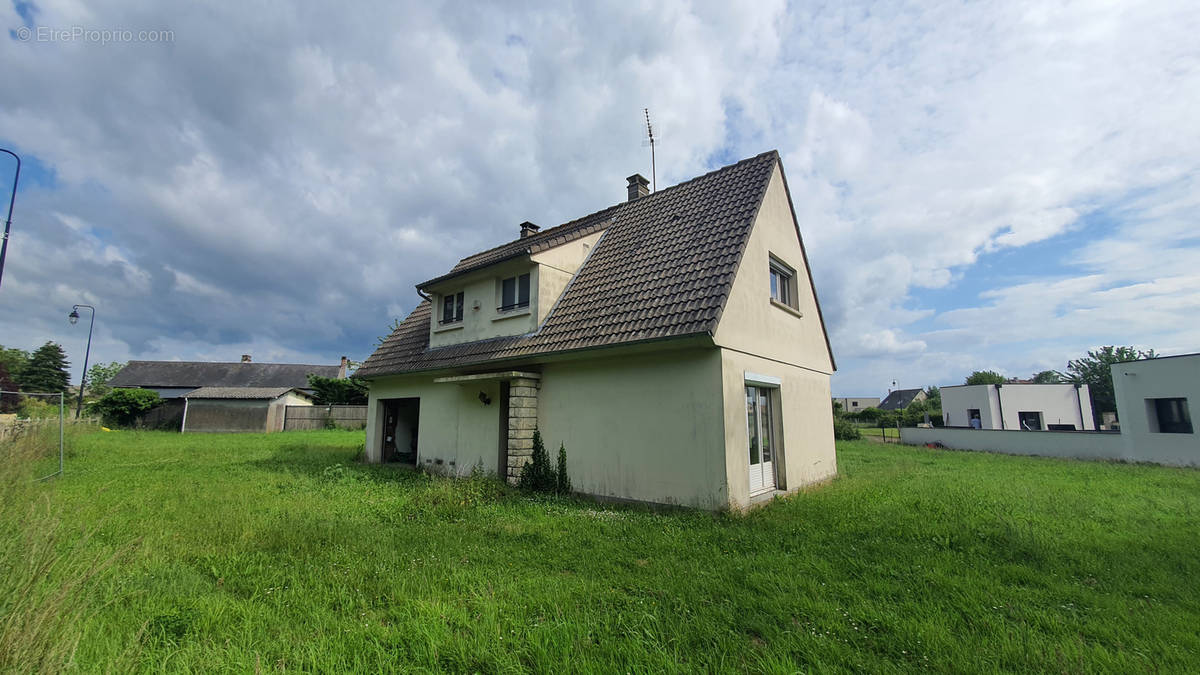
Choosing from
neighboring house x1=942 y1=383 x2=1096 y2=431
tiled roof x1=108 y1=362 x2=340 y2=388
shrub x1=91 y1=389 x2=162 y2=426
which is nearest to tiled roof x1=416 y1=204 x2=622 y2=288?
shrub x1=91 y1=389 x2=162 y2=426

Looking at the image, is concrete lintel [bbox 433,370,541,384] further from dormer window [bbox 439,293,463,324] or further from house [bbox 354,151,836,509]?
dormer window [bbox 439,293,463,324]

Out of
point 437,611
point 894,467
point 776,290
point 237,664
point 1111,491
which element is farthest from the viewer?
A: point 894,467

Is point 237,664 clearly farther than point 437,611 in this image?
No

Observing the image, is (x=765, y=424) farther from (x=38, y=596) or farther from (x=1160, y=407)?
(x=1160, y=407)

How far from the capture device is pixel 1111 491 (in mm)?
9898

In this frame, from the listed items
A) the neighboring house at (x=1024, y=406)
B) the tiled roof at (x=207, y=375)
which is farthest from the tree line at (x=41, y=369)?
the neighboring house at (x=1024, y=406)

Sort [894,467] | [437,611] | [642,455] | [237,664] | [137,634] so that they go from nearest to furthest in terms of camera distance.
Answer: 1. [237,664]
2. [137,634]
3. [437,611]
4. [642,455]
5. [894,467]

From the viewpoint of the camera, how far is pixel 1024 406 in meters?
29.8

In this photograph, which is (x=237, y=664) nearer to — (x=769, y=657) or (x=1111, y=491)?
(x=769, y=657)

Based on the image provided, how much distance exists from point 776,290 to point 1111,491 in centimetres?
802

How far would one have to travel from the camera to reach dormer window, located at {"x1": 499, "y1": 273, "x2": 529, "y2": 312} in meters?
10.8

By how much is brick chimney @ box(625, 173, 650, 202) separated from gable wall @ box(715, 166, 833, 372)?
3.79 metres

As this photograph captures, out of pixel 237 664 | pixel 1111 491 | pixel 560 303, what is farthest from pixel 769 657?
pixel 1111 491

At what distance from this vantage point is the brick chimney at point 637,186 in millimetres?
13273
